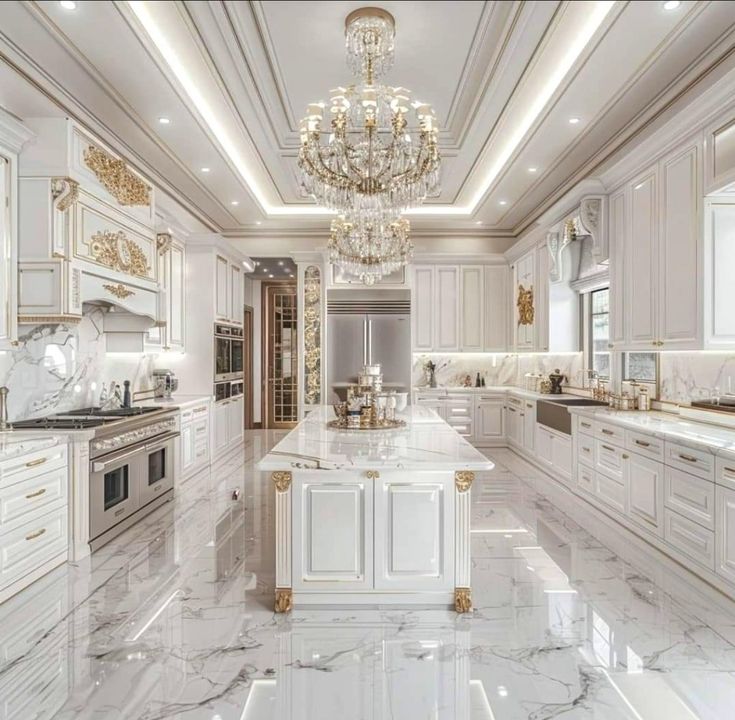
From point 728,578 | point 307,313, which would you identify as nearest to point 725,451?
point 728,578

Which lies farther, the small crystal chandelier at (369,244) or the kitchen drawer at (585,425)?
the small crystal chandelier at (369,244)

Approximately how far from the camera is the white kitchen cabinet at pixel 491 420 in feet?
22.5

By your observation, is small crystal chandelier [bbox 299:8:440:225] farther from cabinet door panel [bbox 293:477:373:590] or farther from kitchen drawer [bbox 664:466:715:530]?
kitchen drawer [bbox 664:466:715:530]

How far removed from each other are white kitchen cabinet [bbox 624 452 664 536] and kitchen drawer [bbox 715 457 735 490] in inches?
19.9

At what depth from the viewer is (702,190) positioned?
322 cm

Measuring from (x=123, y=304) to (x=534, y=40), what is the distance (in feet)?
11.2

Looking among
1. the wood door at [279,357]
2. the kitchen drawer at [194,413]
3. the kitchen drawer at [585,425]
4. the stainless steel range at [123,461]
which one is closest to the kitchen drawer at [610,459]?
the kitchen drawer at [585,425]

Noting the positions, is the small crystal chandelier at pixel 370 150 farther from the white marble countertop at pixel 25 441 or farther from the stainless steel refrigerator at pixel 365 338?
the stainless steel refrigerator at pixel 365 338

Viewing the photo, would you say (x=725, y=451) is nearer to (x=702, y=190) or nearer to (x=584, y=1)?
(x=702, y=190)

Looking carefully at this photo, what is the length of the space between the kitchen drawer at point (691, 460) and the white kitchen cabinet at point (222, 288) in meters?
4.88

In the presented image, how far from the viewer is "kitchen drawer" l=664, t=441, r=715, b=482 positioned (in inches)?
111

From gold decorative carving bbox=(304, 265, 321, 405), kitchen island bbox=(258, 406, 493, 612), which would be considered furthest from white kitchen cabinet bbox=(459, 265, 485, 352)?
kitchen island bbox=(258, 406, 493, 612)

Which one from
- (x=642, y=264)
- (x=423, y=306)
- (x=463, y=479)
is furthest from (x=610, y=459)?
(x=423, y=306)

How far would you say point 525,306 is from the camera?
6.57 m
